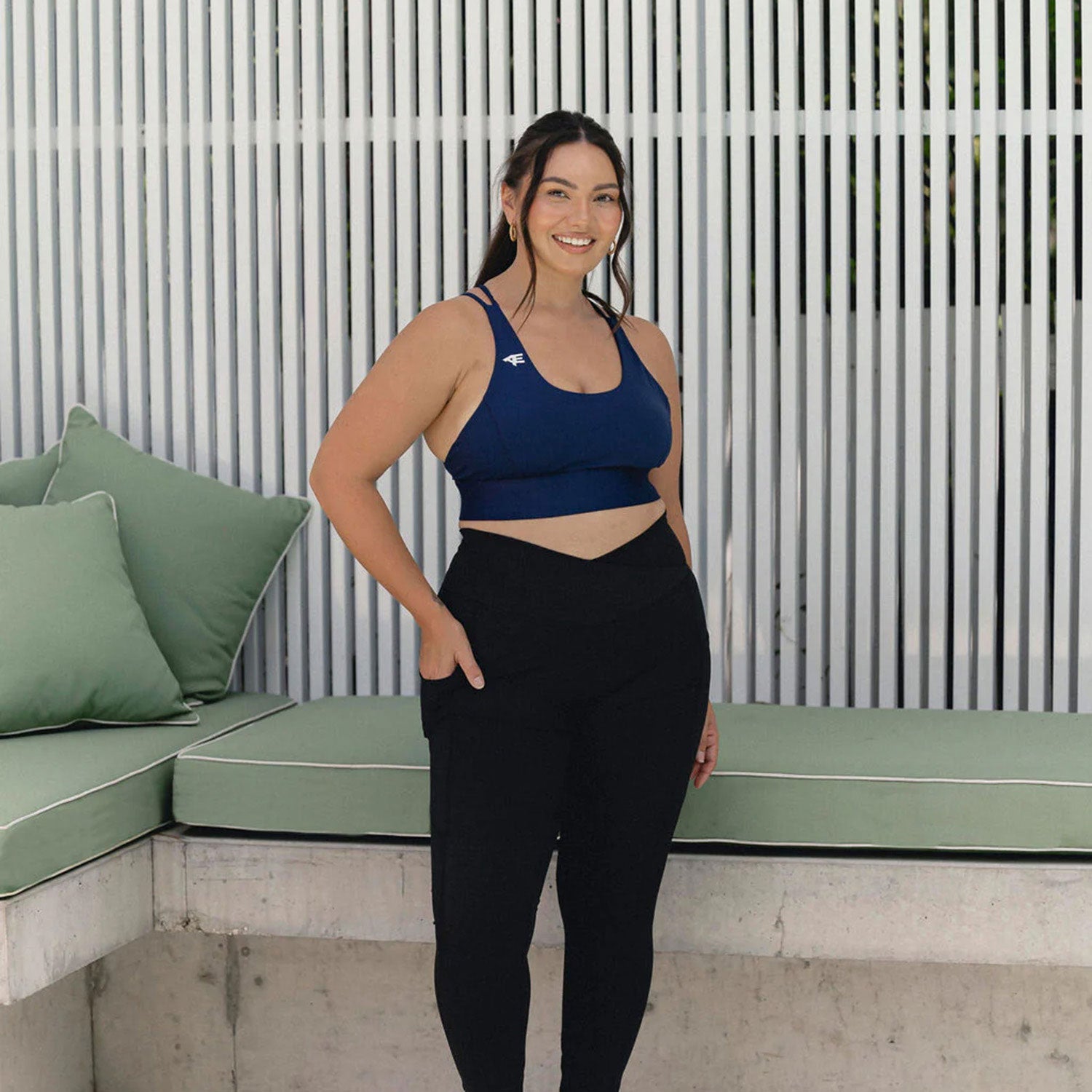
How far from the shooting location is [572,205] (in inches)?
79.4

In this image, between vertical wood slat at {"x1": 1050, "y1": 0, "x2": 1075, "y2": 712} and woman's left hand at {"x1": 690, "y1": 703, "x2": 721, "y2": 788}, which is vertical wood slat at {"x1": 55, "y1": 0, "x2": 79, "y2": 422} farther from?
vertical wood slat at {"x1": 1050, "y1": 0, "x2": 1075, "y2": 712}

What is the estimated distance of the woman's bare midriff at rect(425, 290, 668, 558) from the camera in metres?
1.99

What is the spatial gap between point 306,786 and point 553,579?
34.4 inches

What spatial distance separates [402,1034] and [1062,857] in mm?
1431

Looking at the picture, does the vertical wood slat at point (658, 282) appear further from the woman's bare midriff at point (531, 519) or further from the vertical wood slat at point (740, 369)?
the woman's bare midriff at point (531, 519)

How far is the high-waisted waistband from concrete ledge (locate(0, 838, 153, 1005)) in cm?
90

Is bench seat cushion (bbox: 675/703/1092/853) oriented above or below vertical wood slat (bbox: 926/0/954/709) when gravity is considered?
below

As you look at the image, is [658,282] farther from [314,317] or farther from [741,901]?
[741,901]

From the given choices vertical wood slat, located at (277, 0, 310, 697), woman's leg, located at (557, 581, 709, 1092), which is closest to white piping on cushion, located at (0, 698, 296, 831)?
vertical wood slat, located at (277, 0, 310, 697)

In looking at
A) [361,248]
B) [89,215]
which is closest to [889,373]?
[361,248]

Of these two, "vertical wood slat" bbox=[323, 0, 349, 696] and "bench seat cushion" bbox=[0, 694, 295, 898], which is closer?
"bench seat cushion" bbox=[0, 694, 295, 898]

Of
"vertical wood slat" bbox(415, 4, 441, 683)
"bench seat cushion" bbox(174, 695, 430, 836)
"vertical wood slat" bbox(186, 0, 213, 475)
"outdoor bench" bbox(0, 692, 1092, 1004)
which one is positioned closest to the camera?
"outdoor bench" bbox(0, 692, 1092, 1004)

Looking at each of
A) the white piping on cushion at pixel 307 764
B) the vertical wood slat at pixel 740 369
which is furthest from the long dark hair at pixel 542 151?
the vertical wood slat at pixel 740 369

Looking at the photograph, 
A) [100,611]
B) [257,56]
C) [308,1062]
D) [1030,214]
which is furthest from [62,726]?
[1030,214]
